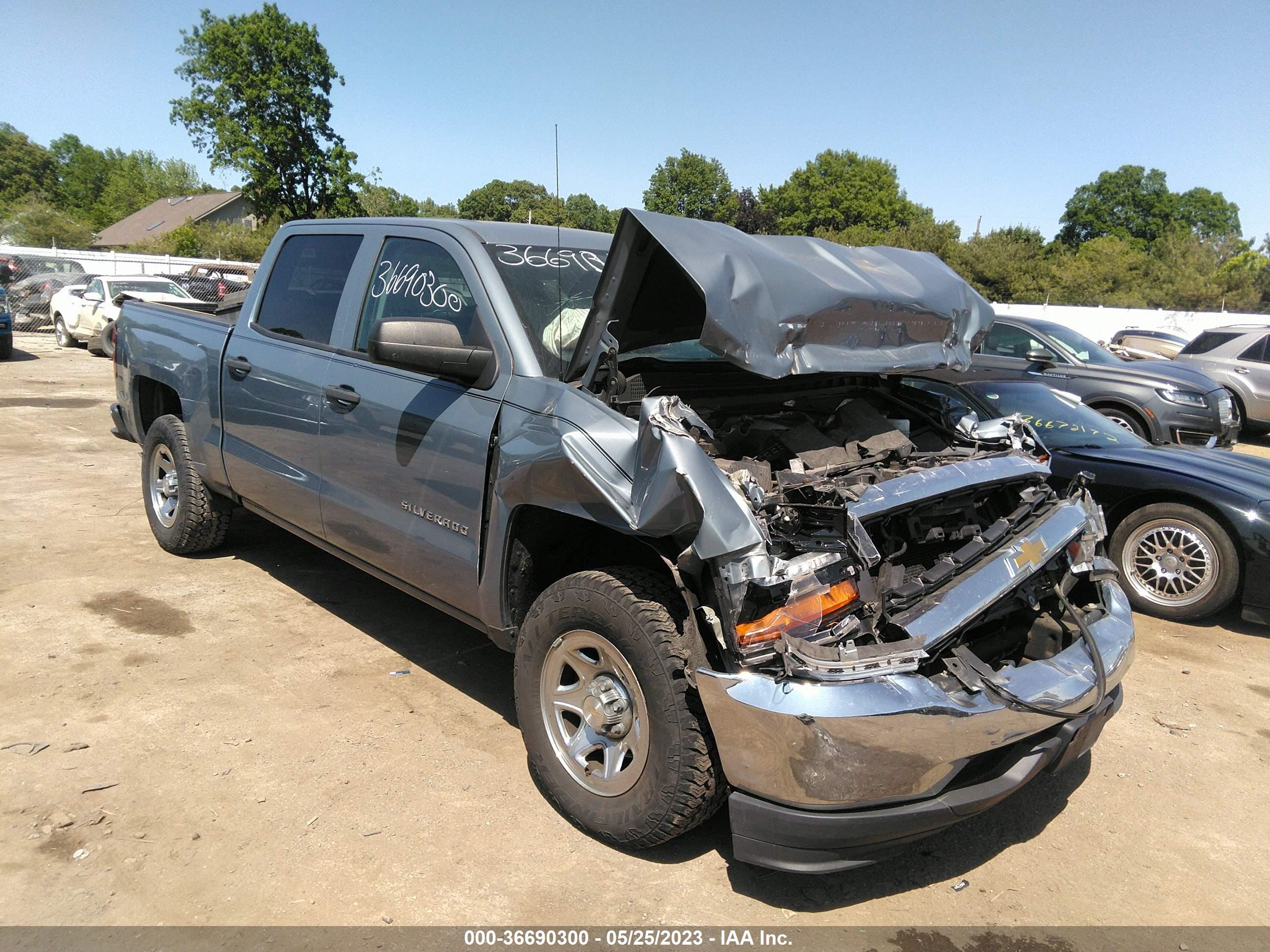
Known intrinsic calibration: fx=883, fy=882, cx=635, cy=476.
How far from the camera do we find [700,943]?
2.59 meters

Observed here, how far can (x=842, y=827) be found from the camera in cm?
245

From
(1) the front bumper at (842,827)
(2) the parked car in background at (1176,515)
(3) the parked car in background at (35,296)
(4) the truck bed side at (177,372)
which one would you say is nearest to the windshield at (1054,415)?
(2) the parked car in background at (1176,515)

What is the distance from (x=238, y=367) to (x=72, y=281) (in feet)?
75.3

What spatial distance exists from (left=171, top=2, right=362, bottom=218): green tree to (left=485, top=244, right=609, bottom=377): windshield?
165ft

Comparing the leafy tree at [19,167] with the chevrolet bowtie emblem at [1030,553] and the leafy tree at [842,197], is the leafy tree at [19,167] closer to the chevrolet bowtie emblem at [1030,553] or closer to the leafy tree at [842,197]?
the leafy tree at [842,197]

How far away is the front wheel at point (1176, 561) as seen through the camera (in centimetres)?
524

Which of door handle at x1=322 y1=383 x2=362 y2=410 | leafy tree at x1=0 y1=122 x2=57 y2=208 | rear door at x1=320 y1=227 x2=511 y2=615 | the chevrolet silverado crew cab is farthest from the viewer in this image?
leafy tree at x1=0 y1=122 x2=57 y2=208

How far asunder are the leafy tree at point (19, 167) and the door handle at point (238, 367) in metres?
88.1

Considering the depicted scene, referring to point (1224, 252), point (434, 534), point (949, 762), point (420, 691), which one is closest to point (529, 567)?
point (434, 534)

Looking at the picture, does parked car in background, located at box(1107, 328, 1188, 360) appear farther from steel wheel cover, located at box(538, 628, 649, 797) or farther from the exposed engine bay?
steel wheel cover, located at box(538, 628, 649, 797)

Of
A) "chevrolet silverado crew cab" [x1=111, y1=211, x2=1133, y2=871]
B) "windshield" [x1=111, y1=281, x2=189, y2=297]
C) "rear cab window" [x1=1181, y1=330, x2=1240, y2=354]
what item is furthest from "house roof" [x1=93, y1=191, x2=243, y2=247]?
"chevrolet silverado crew cab" [x1=111, y1=211, x2=1133, y2=871]

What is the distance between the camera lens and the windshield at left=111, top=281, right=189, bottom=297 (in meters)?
18.1

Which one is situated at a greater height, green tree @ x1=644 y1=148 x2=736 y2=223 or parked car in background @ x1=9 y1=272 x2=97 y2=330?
green tree @ x1=644 y1=148 x2=736 y2=223

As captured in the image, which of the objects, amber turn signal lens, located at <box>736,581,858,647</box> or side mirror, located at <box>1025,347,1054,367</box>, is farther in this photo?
side mirror, located at <box>1025,347,1054,367</box>
